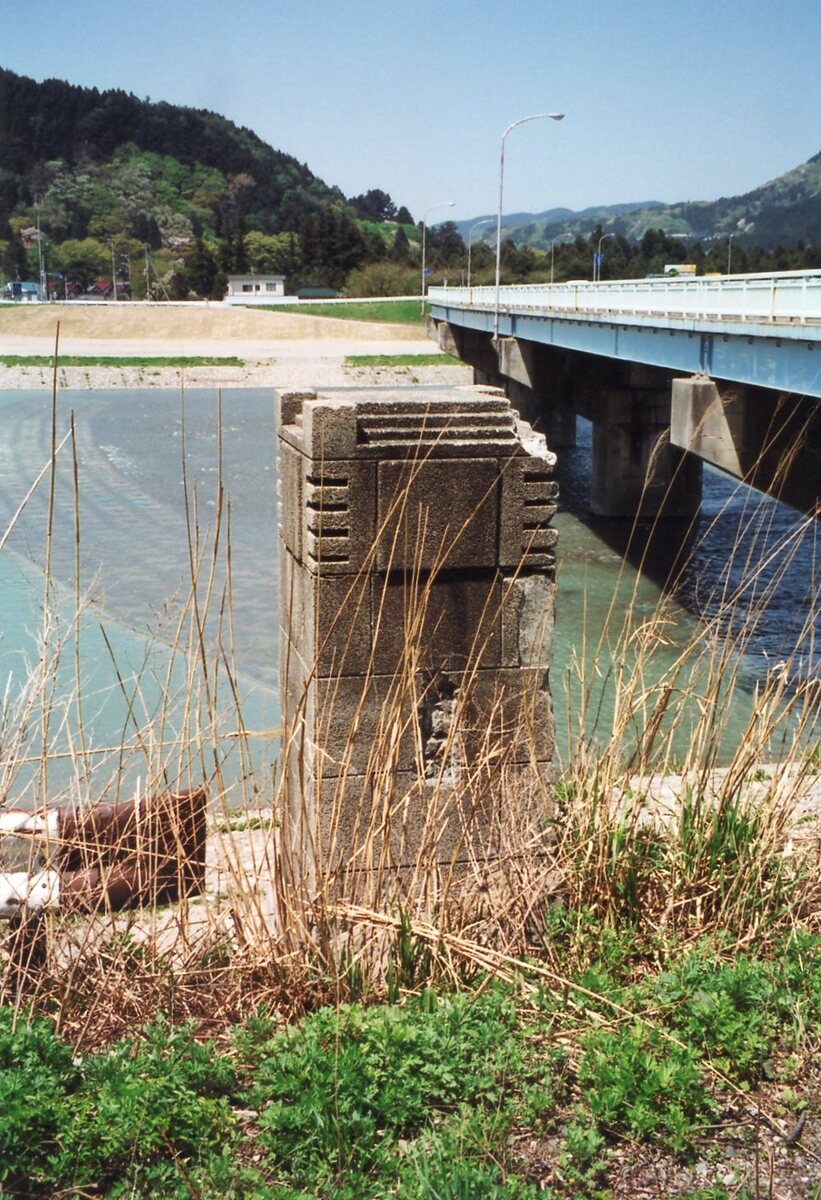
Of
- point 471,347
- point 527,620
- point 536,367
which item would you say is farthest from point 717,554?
point 471,347

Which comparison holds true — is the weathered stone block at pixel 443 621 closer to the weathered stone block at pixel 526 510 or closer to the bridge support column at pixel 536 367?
the weathered stone block at pixel 526 510

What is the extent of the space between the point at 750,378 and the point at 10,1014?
14.0 meters

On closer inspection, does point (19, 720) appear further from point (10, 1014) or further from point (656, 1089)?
point (656, 1089)

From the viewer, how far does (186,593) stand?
63.2 ft

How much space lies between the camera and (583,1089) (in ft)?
12.3

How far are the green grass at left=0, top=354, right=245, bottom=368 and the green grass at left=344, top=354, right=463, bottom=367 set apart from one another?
212 inches

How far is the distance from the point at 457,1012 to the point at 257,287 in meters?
118

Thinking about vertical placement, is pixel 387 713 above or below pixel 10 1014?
above

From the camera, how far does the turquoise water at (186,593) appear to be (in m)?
5.05

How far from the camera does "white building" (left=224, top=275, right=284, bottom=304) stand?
11388 cm

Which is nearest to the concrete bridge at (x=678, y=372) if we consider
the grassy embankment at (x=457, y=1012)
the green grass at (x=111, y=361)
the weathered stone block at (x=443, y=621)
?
the weathered stone block at (x=443, y=621)

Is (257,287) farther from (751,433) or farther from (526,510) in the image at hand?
(526,510)

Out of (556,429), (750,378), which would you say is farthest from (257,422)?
(750,378)

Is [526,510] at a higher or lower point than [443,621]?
higher
